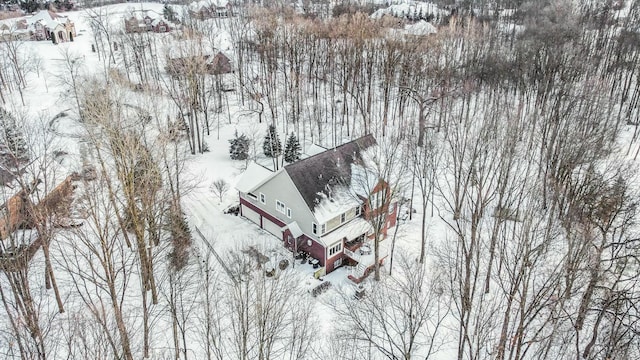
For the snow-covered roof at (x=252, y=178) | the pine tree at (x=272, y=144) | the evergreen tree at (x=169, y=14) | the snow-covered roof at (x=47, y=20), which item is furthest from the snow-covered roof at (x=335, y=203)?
the evergreen tree at (x=169, y=14)

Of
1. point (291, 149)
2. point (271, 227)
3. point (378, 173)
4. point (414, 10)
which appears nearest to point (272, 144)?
point (291, 149)

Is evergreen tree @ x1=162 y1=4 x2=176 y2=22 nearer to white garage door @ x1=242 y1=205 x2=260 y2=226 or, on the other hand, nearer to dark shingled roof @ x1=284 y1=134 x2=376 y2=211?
white garage door @ x1=242 y1=205 x2=260 y2=226

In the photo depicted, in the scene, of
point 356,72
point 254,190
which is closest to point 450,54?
point 356,72

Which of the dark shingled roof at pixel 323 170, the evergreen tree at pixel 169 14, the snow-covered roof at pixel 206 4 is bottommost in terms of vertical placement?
the dark shingled roof at pixel 323 170

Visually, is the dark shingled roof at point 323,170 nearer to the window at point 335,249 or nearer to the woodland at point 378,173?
the window at point 335,249

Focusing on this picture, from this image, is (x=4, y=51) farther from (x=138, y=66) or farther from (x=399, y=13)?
(x=399, y=13)

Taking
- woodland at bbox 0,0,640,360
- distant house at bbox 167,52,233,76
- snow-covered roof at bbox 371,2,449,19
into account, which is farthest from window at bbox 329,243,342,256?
snow-covered roof at bbox 371,2,449,19
